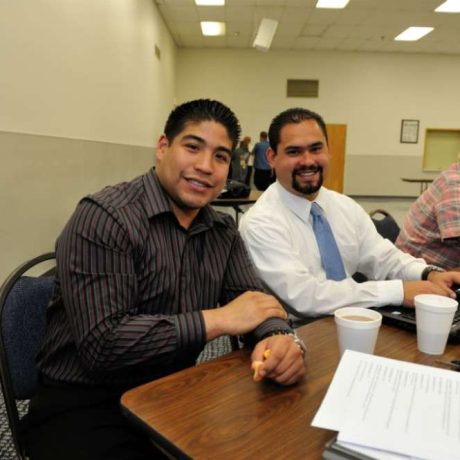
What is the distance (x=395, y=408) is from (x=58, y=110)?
3271mm

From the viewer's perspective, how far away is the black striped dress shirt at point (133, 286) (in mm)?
991

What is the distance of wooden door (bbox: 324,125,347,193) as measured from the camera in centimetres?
1031

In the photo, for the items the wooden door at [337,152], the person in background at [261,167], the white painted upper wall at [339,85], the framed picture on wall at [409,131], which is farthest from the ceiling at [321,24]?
the person in background at [261,167]

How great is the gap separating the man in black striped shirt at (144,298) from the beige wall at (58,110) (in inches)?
66.7

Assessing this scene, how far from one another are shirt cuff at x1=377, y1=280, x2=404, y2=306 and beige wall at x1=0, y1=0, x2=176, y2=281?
2130mm

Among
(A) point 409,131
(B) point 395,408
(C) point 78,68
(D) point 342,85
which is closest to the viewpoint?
(B) point 395,408

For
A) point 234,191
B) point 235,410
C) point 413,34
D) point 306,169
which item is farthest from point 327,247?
point 413,34

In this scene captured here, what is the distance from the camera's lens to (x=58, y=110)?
3.31 metres

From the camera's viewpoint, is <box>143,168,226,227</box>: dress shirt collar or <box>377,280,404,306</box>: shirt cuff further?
<box>377,280,404,306</box>: shirt cuff

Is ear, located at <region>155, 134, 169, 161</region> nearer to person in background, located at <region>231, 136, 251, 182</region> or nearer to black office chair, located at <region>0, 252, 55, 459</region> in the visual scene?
black office chair, located at <region>0, 252, 55, 459</region>

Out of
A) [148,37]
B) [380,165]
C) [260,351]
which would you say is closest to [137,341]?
[260,351]

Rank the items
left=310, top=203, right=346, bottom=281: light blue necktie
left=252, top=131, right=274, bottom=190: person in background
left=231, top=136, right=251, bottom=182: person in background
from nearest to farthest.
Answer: left=310, top=203, right=346, bottom=281: light blue necktie < left=231, top=136, right=251, bottom=182: person in background < left=252, top=131, right=274, bottom=190: person in background

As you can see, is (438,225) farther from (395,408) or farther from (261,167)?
(261,167)

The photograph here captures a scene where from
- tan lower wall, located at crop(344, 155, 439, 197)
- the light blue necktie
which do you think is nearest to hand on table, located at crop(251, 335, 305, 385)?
the light blue necktie
